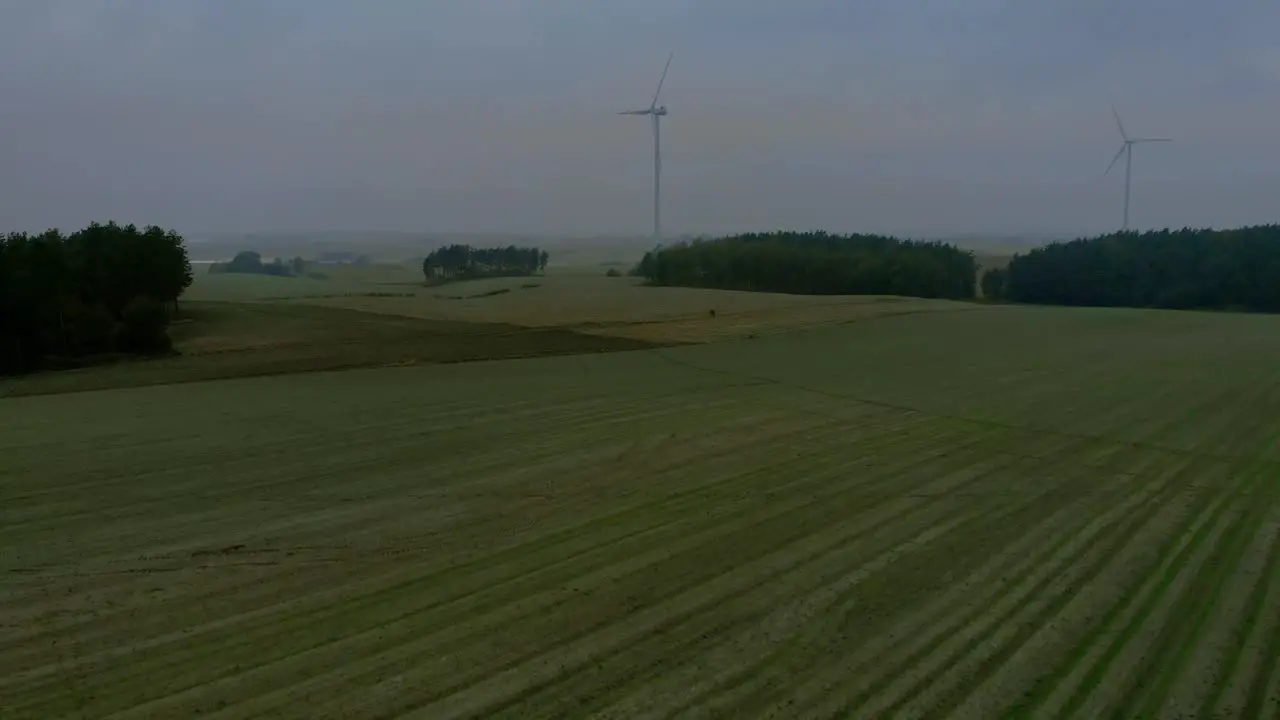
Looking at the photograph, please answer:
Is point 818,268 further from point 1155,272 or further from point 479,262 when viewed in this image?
point 479,262

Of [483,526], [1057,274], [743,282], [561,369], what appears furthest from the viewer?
[743,282]

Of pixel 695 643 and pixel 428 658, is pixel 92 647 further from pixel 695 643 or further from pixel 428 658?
pixel 695 643

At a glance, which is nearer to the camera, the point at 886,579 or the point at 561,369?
the point at 886,579

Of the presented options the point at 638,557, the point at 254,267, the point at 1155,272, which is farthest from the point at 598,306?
the point at 254,267

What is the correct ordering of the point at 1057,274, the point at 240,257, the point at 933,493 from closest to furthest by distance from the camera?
the point at 933,493 → the point at 1057,274 → the point at 240,257

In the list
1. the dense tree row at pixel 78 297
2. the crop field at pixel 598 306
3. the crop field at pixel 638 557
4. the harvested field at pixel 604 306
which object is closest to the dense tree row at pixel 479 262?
the crop field at pixel 598 306

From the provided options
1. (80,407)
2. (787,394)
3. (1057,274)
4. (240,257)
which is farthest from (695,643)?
(240,257)

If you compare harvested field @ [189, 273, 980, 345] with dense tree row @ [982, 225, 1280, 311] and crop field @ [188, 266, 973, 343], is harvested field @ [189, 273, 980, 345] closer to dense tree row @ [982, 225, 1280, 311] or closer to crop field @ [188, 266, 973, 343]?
crop field @ [188, 266, 973, 343]
